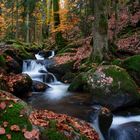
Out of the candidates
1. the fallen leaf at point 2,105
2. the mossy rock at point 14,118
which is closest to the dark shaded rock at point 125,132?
the mossy rock at point 14,118

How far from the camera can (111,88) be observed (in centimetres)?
1059

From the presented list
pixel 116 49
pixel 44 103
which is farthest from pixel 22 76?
pixel 116 49

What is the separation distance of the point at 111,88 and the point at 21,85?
135 inches

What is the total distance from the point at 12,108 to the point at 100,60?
9.73 m

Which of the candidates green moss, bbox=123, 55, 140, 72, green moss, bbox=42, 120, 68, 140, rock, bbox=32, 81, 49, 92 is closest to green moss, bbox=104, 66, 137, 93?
green moss, bbox=123, 55, 140, 72

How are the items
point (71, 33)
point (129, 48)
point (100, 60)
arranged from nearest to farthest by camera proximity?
1. point (100, 60)
2. point (129, 48)
3. point (71, 33)

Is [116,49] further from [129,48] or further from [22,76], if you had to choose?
[22,76]

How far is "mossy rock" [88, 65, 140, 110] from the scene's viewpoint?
1034 cm

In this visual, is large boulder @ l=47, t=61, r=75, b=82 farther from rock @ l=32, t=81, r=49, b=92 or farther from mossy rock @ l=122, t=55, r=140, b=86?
mossy rock @ l=122, t=55, r=140, b=86

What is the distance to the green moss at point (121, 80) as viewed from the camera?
1062 cm

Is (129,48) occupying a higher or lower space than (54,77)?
higher

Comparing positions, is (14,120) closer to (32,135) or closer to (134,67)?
(32,135)

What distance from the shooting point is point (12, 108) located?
198 inches

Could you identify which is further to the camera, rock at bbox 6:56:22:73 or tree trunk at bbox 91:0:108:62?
tree trunk at bbox 91:0:108:62
